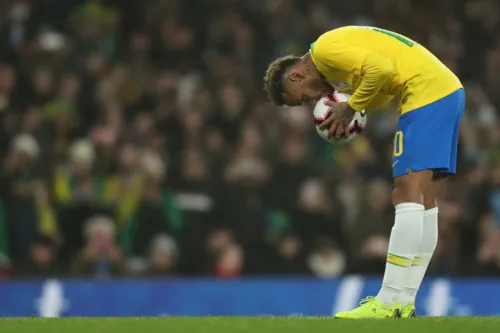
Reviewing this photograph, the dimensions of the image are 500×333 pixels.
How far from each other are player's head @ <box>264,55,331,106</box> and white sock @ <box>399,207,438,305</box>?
101 cm

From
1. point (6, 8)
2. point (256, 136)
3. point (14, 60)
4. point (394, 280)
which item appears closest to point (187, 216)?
point (256, 136)

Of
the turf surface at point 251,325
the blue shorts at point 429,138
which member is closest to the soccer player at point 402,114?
the blue shorts at point 429,138

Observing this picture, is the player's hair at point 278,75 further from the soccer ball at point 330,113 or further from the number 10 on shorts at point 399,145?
the number 10 on shorts at point 399,145

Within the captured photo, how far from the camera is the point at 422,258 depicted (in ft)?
24.3

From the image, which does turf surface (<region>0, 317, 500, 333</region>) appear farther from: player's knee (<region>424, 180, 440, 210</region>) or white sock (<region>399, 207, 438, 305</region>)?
player's knee (<region>424, 180, 440, 210</region>)

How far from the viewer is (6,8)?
14.6 meters

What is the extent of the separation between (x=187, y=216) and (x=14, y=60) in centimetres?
300

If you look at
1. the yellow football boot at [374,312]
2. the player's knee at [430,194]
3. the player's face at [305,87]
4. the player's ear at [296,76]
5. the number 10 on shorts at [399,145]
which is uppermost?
the player's ear at [296,76]

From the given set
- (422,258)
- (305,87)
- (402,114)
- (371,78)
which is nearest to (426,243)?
(422,258)

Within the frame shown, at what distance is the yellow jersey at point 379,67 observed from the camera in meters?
7.19

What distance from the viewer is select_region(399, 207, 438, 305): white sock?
730 cm

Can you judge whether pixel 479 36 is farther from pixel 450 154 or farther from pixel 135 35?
pixel 450 154

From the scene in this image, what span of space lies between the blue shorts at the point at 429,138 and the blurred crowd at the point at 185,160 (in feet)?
15.0

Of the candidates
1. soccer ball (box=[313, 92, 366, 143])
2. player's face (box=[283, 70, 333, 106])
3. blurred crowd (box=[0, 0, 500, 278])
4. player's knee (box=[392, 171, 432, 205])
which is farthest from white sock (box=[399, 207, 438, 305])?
blurred crowd (box=[0, 0, 500, 278])
